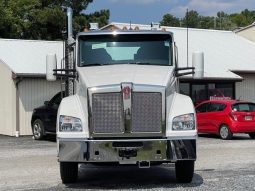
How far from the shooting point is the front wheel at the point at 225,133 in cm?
2132

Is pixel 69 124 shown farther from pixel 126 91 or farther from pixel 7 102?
pixel 7 102

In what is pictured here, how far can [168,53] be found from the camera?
1132 cm

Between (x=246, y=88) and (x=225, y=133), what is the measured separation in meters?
8.96

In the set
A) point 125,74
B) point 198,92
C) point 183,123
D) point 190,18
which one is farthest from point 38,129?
point 190,18

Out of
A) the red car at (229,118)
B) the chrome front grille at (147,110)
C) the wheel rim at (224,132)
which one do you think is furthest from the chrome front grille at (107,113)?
the wheel rim at (224,132)

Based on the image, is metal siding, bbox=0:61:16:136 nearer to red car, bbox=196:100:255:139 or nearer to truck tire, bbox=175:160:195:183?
red car, bbox=196:100:255:139

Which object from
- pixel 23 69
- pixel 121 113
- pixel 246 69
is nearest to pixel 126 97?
pixel 121 113

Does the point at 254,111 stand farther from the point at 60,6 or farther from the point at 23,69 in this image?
the point at 60,6

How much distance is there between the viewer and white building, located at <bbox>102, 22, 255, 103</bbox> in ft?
91.8

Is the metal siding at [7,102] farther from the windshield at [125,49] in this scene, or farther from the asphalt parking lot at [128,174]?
the windshield at [125,49]

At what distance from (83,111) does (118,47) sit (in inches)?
73.8

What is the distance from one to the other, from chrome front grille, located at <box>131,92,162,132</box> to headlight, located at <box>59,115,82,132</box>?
3.01 feet

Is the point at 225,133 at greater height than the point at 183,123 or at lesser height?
lesser

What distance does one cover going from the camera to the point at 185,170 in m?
10.5
